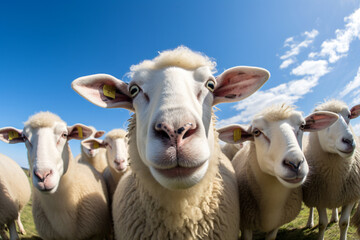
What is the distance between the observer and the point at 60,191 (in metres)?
2.93

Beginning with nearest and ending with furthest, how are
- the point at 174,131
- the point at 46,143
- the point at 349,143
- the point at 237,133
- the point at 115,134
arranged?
the point at 174,131
the point at 46,143
the point at 237,133
the point at 349,143
the point at 115,134

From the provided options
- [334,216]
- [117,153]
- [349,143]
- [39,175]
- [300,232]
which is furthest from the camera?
[334,216]

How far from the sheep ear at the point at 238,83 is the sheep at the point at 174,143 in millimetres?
10

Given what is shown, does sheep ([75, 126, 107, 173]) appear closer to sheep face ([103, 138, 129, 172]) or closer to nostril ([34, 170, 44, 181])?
sheep face ([103, 138, 129, 172])

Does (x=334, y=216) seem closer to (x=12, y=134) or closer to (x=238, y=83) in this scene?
(x=238, y=83)

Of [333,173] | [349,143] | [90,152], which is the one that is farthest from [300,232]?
[90,152]

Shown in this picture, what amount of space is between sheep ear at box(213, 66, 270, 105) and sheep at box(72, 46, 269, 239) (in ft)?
0.03

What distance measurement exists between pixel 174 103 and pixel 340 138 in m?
3.36

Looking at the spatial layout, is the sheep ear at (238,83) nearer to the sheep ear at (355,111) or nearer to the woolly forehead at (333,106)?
the woolly forehead at (333,106)

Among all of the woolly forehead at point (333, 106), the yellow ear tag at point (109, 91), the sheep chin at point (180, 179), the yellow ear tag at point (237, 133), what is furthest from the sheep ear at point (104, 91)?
the woolly forehead at point (333, 106)

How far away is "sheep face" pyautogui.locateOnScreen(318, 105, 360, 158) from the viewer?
3209 millimetres

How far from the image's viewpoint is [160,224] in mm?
1923

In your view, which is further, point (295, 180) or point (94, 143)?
point (94, 143)

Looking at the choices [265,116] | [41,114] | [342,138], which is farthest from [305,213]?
[41,114]
